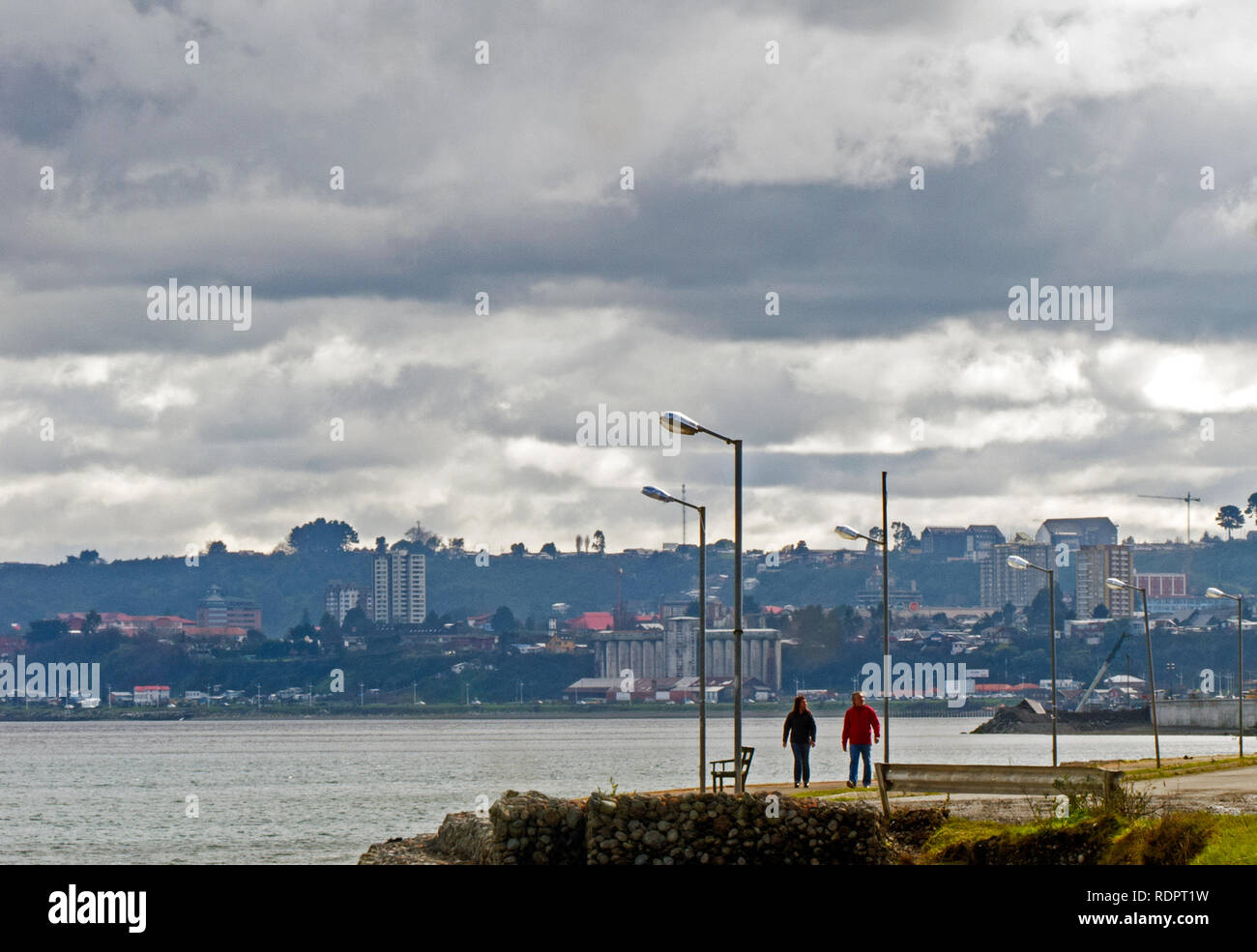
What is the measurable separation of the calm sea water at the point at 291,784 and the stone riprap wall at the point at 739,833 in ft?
81.9

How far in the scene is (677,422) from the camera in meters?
29.4

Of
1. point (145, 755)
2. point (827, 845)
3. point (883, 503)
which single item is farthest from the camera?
point (145, 755)

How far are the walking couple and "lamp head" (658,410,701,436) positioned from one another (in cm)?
671

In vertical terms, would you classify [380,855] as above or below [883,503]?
below

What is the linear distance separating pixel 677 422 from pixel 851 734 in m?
8.12

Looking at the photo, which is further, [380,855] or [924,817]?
[380,855]

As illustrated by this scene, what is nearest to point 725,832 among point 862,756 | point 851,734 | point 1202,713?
point 851,734

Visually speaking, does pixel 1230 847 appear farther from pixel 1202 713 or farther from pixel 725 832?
pixel 1202 713

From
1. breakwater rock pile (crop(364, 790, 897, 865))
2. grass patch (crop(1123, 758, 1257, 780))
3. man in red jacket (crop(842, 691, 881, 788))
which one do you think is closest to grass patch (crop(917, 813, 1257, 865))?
breakwater rock pile (crop(364, 790, 897, 865))

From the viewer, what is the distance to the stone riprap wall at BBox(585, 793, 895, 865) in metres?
22.9

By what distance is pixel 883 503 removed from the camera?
43.7 m
